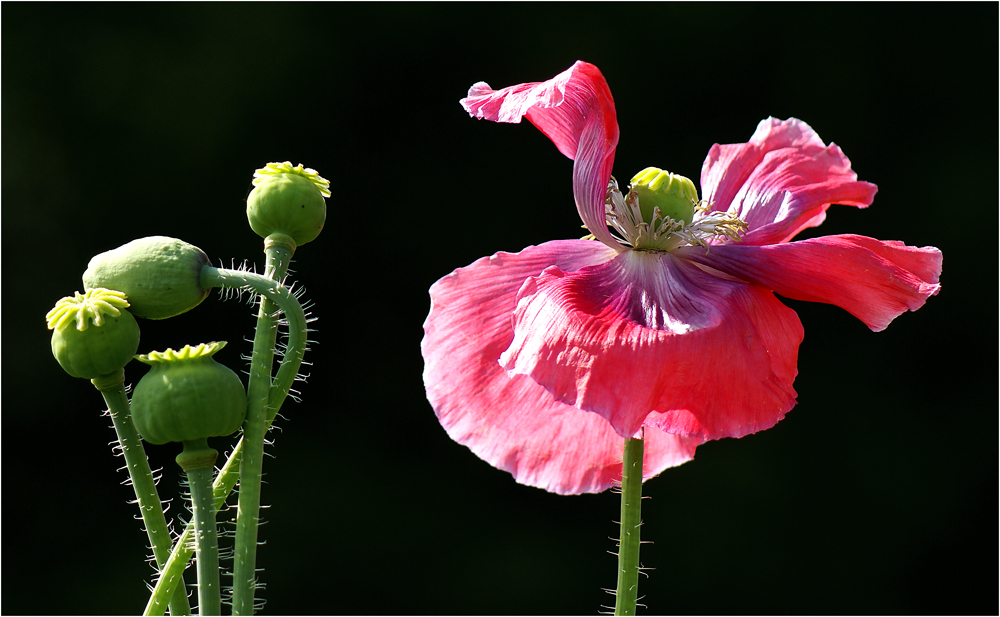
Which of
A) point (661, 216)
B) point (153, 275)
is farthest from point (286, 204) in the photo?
point (661, 216)

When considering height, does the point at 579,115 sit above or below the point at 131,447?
above

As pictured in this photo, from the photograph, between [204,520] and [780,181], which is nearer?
[204,520]

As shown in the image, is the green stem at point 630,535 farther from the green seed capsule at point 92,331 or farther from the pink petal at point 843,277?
the green seed capsule at point 92,331

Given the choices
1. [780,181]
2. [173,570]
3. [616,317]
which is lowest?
[173,570]

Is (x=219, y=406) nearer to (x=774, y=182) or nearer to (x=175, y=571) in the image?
(x=175, y=571)

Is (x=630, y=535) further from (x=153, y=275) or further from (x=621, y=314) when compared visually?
(x=153, y=275)

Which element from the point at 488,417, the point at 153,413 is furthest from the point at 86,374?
the point at 488,417

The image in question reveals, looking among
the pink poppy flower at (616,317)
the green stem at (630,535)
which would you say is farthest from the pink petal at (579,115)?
the green stem at (630,535)
